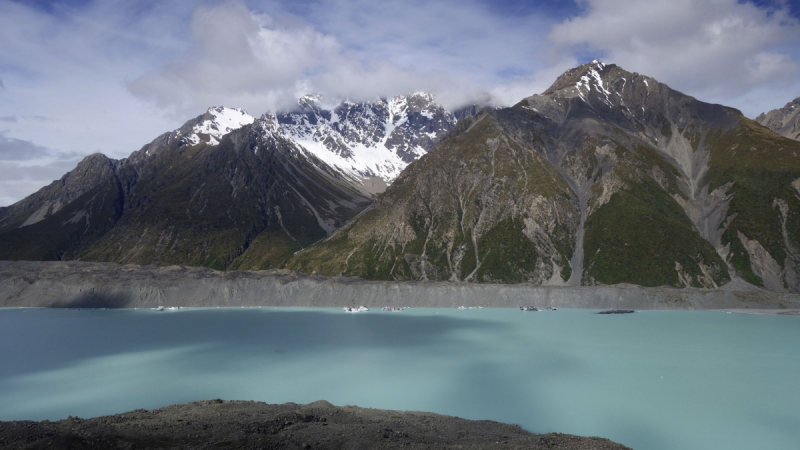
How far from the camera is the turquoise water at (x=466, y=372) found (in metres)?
31.7

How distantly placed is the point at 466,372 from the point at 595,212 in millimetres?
128122

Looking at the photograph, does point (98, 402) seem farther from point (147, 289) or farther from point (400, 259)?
point (400, 259)

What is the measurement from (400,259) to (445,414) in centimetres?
12739

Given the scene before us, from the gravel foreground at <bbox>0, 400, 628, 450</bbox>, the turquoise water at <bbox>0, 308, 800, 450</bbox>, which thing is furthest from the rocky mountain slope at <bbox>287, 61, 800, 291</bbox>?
the gravel foreground at <bbox>0, 400, 628, 450</bbox>

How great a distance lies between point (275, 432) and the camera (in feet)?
82.6

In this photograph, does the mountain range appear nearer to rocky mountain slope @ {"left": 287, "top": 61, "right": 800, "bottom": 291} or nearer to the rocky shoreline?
rocky mountain slope @ {"left": 287, "top": 61, "right": 800, "bottom": 291}

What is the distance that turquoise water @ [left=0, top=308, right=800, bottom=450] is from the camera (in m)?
31.7

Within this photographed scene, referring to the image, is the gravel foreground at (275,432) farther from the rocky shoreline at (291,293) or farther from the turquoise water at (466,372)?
the rocky shoreline at (291,293)

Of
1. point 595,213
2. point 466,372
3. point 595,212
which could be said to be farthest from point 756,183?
point 466,372

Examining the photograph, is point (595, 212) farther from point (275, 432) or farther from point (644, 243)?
point (275, 432)

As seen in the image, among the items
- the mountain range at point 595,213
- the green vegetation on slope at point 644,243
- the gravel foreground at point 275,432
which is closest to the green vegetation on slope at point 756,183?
the mountain range at point 595,213

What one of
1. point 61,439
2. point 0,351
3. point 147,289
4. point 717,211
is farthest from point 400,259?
point 61,439

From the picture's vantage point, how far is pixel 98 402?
35.4 metres

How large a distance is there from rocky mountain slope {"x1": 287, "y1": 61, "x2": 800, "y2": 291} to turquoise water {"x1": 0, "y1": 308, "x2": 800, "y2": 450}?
55446mm
